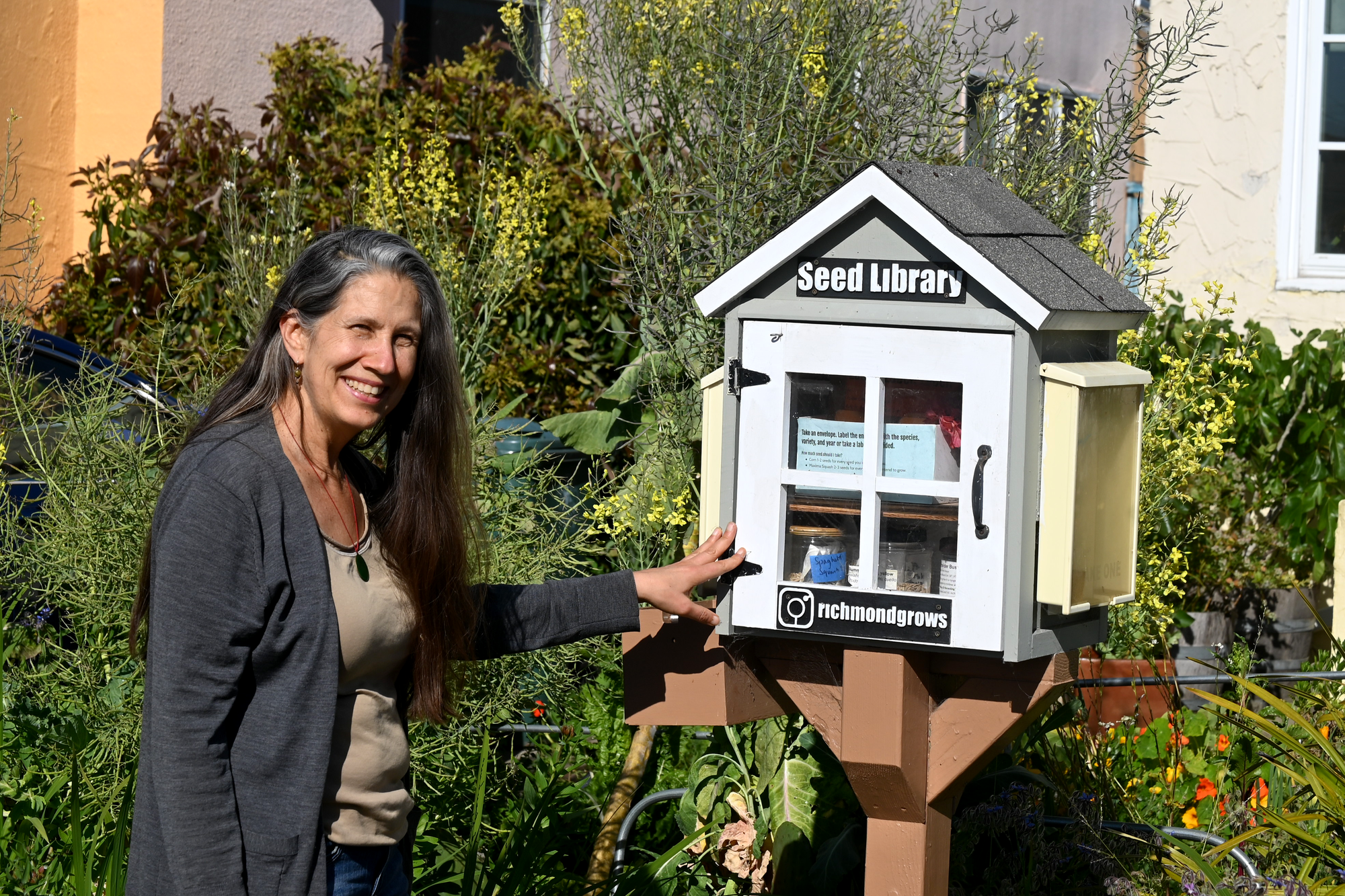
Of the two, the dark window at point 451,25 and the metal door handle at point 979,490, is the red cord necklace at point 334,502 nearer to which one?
the metal door handle at point 979,490

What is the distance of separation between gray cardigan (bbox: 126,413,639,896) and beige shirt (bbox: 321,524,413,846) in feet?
0.21

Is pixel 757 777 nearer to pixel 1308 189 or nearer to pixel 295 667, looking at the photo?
pixel 295 667

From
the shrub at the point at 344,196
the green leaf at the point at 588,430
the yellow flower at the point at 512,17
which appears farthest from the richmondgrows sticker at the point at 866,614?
the shrub at the point at 344,196

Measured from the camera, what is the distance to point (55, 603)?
363 centimetres

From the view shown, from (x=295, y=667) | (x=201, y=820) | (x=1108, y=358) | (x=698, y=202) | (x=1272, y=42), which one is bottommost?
(x=201, y=820)

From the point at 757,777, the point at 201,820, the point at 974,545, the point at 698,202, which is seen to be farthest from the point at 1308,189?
the point at 201,820

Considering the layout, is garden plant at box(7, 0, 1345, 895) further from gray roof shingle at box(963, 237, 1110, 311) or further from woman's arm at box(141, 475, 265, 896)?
gray roof shingle at box(963, 237, 1110, 311)

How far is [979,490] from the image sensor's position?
7.33ft

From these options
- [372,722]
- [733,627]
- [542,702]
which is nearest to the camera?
[372,722]

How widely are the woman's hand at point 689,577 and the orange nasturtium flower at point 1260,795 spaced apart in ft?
6.68

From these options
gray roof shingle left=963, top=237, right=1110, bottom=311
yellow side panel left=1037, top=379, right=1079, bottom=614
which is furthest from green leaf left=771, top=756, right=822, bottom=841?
gray roof shingle left=963, top=237, right=1110, bottom=311

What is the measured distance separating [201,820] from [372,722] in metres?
0.31

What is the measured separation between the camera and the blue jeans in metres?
2.11

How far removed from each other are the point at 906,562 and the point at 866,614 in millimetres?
114
